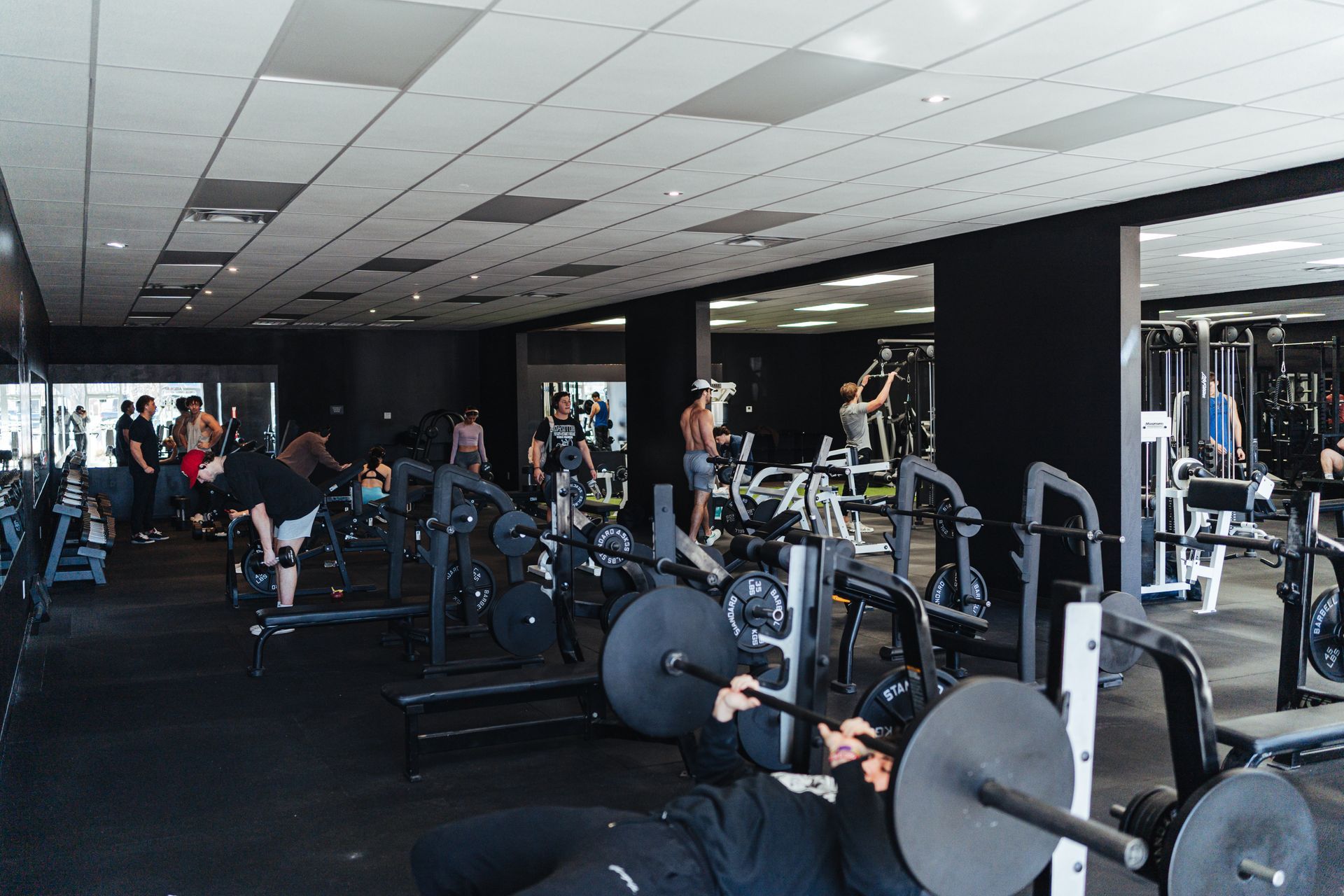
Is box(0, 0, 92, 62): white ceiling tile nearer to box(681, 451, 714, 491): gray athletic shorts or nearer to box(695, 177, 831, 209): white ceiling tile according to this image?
box(695, 177, 831, 209): white ceiling tile

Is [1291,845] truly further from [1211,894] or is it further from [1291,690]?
[1291,690]

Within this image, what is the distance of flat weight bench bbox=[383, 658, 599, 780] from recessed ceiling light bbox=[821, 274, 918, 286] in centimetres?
593

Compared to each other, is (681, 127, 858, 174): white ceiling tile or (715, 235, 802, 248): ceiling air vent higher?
(715, 235, 802, 248): ceiling air vent

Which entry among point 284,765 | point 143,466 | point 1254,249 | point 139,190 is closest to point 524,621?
point 284,765

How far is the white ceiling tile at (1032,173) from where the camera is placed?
15.9 feet

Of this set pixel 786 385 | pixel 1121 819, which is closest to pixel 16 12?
pixel 1121 819

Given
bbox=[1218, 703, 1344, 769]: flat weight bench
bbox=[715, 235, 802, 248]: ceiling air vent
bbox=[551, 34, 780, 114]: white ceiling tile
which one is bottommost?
bbox=[1218, 703, 1344, 769]: flat weight bench

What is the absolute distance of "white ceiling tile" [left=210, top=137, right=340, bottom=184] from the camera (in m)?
A: 4.29

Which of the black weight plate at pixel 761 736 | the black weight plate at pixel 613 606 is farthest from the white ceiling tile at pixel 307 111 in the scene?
the black weight plate at pixel 761 736

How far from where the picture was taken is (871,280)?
964cm

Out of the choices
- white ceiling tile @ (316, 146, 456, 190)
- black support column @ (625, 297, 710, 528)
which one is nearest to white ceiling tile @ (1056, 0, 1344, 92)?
white ceiling tile @ (316, 146, 456, 190)

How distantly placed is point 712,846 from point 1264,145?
4268mm

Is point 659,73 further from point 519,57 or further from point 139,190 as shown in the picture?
point 139,190

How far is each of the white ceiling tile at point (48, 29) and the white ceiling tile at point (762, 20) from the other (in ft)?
5.21
